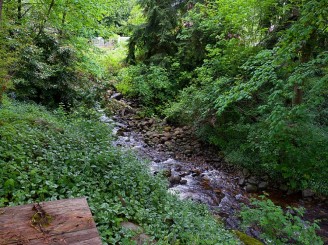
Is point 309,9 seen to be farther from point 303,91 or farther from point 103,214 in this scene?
point 103,214

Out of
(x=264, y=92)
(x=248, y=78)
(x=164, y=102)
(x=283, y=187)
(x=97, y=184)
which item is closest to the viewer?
(x=97, y=184)

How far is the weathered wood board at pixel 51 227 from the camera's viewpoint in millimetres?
1304

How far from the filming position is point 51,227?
138cm

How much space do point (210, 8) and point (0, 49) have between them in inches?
327

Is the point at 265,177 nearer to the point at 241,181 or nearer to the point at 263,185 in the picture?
Result: the point at 263,185

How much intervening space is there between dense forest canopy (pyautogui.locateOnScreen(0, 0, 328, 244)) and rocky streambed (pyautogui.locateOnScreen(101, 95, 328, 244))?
303 mm

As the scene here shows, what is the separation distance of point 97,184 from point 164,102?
8706 mm

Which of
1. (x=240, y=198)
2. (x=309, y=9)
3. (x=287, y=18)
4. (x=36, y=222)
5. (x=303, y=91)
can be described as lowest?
(x=240, y=198)

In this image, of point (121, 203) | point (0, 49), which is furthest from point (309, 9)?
point (0, 49)

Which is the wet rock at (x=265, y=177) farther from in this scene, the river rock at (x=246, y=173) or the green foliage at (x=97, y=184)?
the green foliage at (x=97, y=184)

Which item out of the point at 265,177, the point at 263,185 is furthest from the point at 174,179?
the point at 265,177

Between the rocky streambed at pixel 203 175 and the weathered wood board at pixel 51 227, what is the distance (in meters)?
3.76

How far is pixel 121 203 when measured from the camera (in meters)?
3.62

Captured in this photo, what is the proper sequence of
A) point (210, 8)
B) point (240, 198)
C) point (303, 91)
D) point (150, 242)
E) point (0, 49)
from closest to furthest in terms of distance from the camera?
1. point (150, 242)
2. point (0, 49)
3. point (240, 198)
4. point (303, 91)
5. point (210, 8)
